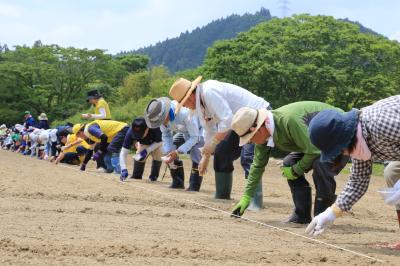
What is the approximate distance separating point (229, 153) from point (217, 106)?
0.89 m

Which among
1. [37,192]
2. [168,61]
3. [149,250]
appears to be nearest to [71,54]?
[37,192]

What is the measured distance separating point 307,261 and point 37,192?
3.94 metres

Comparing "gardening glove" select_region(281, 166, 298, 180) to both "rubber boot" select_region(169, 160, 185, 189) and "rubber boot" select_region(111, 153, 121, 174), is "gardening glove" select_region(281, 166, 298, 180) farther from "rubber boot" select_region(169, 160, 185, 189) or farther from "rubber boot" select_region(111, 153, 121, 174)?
"rubber boot" select_region(111, 153, 121, 174)

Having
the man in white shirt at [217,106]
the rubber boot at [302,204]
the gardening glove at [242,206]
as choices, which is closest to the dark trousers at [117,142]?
the man in white shirt at [217,106]

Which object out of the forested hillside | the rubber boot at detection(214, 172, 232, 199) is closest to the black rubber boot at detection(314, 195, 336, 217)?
the rubber boot at detection(214, 172, 232, 199)

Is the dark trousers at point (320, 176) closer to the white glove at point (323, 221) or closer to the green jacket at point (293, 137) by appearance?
the green jacket at point (293, 137)

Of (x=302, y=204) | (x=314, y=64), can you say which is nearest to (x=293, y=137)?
(x=302, y=204)

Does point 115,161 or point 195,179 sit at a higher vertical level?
point 195,179

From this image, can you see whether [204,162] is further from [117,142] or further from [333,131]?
[117,142]

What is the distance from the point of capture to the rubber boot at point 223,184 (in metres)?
7.18

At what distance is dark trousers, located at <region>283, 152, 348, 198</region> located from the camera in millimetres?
5129

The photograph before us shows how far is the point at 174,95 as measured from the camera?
258 inches

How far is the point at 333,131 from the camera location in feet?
11.4

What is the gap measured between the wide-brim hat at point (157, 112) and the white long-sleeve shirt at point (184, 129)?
169mm
